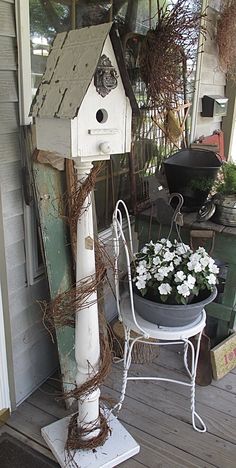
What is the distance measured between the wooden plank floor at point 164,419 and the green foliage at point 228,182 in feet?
3.03

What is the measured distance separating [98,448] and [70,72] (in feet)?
4.38

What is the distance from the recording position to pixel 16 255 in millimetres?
1592

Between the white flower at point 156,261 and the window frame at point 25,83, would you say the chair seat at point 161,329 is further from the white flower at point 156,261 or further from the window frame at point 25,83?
the window frame at point 25,83

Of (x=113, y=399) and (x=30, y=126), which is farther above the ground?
(x=30, y=126)

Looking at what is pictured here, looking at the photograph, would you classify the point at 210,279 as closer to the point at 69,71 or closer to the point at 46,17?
the point at 69,71

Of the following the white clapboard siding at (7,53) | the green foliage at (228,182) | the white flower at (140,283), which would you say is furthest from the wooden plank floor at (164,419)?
the white clapboard siding at (7,53)

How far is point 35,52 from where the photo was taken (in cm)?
150

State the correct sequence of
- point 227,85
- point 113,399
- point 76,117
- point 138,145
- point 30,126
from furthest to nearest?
1. point 227,85
2. point 138,145
3. point 113,399
4. point 30,126
5. point 76,117

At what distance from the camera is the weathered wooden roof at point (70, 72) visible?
112 centimetres

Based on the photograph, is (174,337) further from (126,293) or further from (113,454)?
(113,454)

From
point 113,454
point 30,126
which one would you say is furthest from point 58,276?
point 113,454

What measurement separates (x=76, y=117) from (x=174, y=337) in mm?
867

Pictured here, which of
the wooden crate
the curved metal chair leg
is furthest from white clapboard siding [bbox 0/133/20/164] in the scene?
the wooden crate

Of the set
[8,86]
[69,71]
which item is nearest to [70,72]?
[69,71]
